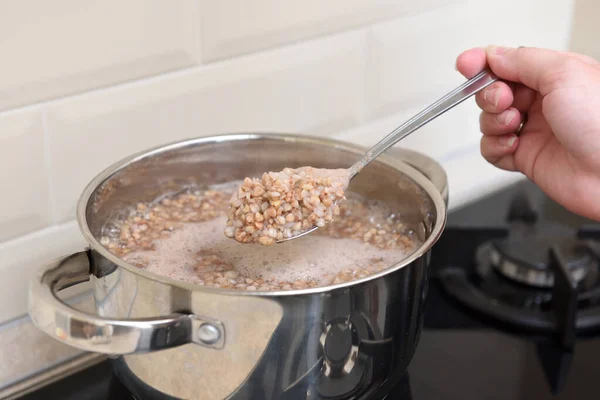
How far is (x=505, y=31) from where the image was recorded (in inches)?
43.3

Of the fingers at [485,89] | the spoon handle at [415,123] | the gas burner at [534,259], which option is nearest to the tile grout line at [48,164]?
the spoon handle at [415,123]

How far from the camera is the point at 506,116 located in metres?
0.75

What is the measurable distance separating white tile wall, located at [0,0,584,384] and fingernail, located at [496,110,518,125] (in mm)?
228

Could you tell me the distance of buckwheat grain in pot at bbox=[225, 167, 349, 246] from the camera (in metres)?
0.61

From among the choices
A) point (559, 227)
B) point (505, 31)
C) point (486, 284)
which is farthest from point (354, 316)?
point (505, 31)

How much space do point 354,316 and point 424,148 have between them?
58 cm

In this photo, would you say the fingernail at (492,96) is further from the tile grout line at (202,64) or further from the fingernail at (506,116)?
the tile grout line at (202,64)

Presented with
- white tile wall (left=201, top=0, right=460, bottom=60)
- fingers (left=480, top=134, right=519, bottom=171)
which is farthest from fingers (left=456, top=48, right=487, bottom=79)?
white tile wall (left=201, top=0, right=460, bottom=60)

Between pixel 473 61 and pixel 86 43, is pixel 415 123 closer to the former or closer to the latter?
pixel 473 61

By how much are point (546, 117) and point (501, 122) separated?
7 centimetres

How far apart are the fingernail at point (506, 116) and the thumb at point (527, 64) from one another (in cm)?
4

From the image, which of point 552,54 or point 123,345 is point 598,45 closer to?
point 552,54

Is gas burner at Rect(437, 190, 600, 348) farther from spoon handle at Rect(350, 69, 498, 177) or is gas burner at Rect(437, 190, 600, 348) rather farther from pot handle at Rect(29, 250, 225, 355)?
pot handle at Rect(29, 250, 225, 355)

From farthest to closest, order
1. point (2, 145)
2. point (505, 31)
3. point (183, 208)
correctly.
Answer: point (505, 31)
point (183, 208)
point (2, 145)
